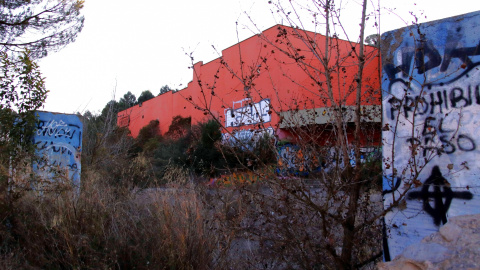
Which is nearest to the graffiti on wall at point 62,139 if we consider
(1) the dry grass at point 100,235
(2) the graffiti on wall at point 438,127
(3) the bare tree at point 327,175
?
(1) the dry grass at point 100,235

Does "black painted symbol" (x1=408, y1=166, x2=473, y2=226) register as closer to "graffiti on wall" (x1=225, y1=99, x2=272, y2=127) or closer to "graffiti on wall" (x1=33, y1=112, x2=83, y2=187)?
"graffiti on wall" (x1=225, y1=99, x2=272, y2=127)

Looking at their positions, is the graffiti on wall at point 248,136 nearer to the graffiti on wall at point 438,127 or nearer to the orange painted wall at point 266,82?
the orange painted wall at point 266,82

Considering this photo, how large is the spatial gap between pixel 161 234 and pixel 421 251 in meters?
2.53

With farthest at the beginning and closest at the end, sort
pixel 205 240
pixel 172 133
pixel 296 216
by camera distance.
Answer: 1. pixel 172 133
2. pixel 205 240
3. pixel 296 216

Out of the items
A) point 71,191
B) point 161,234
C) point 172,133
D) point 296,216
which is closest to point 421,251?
point 296,216

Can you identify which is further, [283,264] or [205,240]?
[205,240]

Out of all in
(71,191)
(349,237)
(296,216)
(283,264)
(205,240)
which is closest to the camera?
(349,237)

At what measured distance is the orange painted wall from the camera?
9.63ft

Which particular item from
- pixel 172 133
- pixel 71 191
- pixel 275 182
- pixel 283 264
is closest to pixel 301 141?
pixel 275 182

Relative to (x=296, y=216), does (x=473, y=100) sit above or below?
above

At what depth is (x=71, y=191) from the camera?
4.92m

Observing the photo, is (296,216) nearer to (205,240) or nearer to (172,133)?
(205,240)

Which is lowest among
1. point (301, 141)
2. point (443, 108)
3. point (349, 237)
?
point (349, 237)

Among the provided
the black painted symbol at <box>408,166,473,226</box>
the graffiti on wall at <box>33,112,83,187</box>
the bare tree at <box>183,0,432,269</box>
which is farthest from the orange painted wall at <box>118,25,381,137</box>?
the graffiti on wall at <box>33,112,83,187</box>
